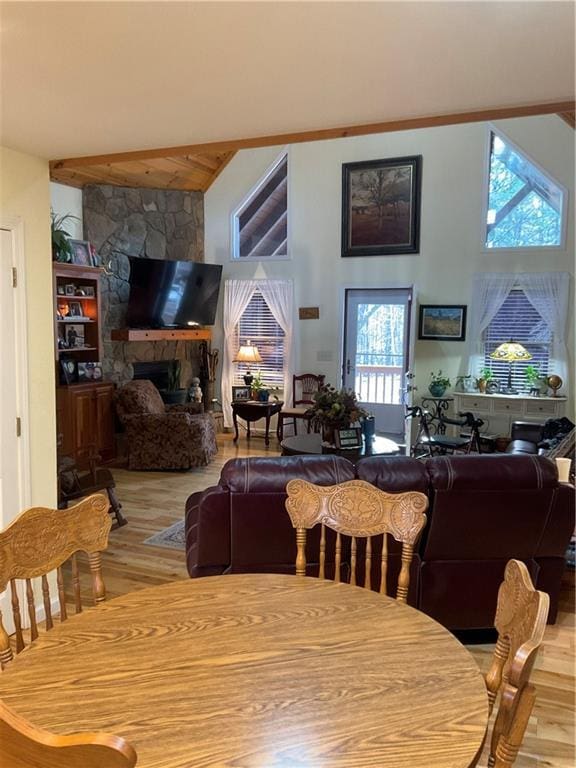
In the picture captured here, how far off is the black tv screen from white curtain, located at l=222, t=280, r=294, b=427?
0.29 metres

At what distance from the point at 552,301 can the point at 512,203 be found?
1.31 metres

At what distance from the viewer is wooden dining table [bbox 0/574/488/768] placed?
1.07 m

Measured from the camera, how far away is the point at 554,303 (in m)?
6.78

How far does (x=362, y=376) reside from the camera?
7.94 metres

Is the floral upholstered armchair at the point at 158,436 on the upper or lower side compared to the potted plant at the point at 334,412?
lower

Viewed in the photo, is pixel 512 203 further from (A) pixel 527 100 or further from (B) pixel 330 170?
(A) pixel 527 100

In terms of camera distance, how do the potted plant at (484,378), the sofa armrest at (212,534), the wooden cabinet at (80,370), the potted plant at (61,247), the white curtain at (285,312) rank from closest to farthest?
the sofa armrest at (212,534) → the potted plant at (61,247) → the wooden cabinet at (80,370) → the potted plant at (484,378) → the white curtain at (285,312)

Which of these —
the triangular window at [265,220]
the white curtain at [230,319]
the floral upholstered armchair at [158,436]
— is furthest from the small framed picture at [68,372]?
the triangular window at [265,220]

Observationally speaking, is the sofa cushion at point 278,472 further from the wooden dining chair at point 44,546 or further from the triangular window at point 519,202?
the triangular window at point 519,202

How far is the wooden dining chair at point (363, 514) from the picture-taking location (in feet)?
6.47

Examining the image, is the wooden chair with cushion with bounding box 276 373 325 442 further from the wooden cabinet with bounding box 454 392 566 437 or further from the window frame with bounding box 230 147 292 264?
the wooden cabinet with bounding box 454 392 566 437

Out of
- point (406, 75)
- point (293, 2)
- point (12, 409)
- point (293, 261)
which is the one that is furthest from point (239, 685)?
point (293, 261)

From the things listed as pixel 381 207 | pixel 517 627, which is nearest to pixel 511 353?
pixel 381 207

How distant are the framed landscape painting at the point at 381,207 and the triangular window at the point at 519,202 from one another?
92cm
